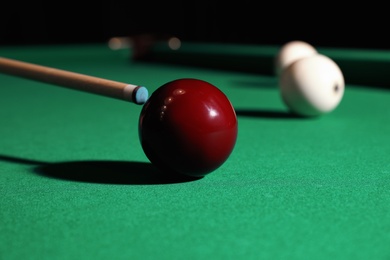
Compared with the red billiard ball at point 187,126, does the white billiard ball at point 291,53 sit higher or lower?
lower

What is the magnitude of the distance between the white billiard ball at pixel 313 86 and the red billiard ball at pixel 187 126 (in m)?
1.38

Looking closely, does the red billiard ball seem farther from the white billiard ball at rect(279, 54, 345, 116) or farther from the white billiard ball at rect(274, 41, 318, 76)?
the white billiard ball at rect(274, 41, 318, 76)

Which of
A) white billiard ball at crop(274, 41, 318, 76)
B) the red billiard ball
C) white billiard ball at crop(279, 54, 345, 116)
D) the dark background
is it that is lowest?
the dark background

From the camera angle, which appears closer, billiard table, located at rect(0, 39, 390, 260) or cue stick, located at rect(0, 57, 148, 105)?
billiard table, located at rect(0, 39, 390, 260)

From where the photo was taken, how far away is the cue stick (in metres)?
2.02

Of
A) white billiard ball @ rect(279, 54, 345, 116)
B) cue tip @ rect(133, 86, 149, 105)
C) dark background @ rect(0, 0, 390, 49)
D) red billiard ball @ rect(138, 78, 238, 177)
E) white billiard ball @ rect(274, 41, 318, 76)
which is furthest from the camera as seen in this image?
dark background @ rect(0, 0, 390, 49)

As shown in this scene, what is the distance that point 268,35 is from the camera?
9.60 m

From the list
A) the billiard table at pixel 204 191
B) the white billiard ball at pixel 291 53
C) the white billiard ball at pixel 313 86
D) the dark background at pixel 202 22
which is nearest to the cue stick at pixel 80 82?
the billiard table at pixel 204 191

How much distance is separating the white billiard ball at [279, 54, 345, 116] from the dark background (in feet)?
16.6

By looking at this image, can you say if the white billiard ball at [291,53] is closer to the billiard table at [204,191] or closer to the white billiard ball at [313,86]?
the billiard table at [204,191]

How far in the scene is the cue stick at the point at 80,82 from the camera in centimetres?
202

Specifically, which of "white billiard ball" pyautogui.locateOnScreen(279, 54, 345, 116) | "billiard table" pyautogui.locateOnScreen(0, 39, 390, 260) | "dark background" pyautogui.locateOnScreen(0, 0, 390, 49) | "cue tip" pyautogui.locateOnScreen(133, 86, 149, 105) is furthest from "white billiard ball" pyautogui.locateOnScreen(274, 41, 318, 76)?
"dark background" pyautogui.locateOnScreen(0, 0, 390, 49)

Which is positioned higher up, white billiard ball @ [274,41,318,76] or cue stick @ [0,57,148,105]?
cue stick @ [0,57,148,105]

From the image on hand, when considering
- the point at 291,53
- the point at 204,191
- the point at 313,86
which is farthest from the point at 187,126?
the point at 291,53
